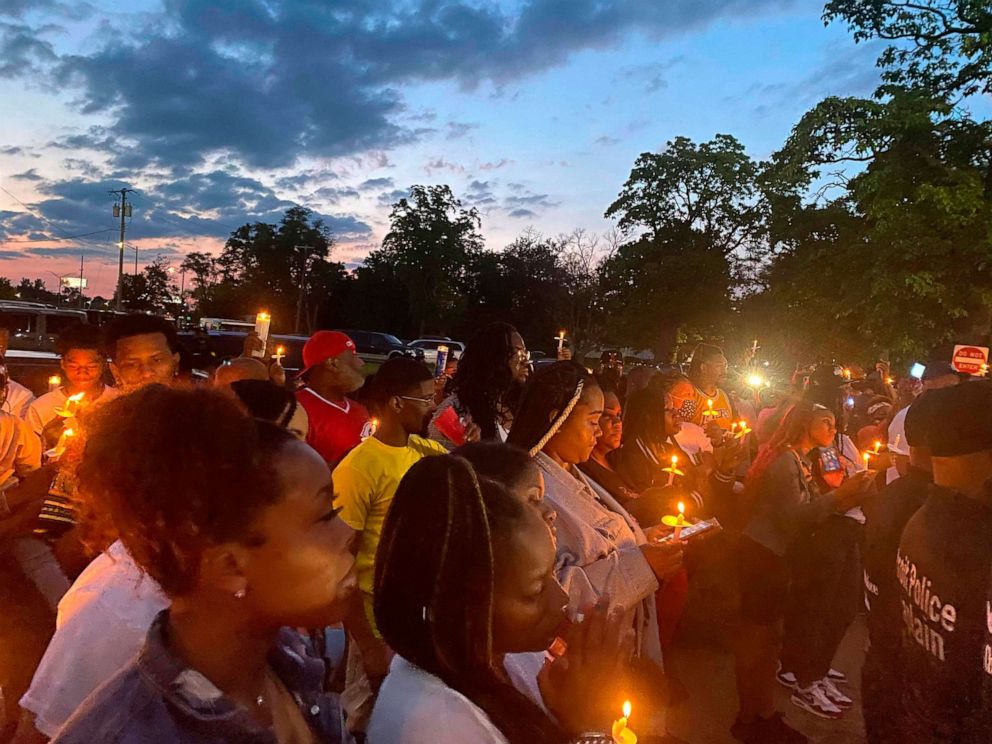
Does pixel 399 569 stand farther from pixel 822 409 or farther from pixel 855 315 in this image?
pixel 855 315

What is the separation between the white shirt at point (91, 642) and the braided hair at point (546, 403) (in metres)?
1.73

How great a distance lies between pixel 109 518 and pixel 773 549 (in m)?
4.22

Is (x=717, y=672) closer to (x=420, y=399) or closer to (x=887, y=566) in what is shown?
(x=887, y=566)

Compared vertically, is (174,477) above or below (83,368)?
above

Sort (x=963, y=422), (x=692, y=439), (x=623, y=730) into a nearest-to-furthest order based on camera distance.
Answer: (x=623, y=730) < (x=963, y=422) < (x=692, y=439)

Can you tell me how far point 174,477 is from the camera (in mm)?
1273

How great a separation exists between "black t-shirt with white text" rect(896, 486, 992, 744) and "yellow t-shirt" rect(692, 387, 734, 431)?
12.7 ft

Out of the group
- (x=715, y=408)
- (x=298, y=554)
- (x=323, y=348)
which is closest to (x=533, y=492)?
(x=298, y=554)

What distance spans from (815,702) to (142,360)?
16.6 ft

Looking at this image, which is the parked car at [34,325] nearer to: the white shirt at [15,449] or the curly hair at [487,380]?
the white shirt at [15,449]

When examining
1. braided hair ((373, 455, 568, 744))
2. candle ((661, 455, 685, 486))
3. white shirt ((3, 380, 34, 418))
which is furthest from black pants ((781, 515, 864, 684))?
white shirt ((3, 380, 34, 418))

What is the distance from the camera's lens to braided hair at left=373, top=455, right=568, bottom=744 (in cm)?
155

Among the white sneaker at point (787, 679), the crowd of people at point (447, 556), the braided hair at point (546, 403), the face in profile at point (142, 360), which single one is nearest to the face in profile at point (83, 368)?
the crowd of people at point (447, 556)

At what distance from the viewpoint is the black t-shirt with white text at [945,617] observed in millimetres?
2342
